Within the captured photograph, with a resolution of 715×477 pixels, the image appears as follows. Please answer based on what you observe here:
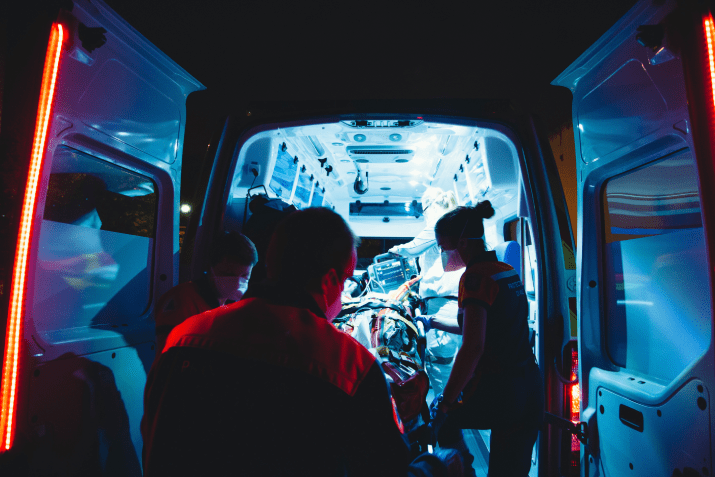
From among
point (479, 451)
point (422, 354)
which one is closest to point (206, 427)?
point (422, 354)

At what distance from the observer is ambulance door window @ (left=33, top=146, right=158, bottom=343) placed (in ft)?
4.72

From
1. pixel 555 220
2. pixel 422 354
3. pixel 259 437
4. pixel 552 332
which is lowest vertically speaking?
pixel 422 354

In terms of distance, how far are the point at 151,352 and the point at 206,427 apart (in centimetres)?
130

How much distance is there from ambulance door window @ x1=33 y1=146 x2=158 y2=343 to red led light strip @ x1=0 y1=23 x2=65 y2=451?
15cm

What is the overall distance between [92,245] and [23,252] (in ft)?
1.55

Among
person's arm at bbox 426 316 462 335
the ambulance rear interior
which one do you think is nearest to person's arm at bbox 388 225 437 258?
the ambulance rear interior

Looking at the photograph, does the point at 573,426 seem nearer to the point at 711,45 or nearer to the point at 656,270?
the point at 656,270

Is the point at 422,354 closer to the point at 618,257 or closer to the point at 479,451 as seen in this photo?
the point at 479,451

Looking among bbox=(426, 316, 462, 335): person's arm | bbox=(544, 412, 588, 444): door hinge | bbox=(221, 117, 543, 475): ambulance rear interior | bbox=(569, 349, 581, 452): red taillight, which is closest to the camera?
bbox=(544, 412, 588, 444): door hinge

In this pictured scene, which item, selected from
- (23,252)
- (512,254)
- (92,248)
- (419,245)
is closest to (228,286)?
(92,248)

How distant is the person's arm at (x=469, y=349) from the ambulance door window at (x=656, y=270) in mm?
585

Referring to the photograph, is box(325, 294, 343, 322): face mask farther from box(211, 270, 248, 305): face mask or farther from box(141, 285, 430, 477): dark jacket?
box(211, 270, 248, 305): face mask

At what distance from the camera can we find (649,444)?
4.38 feet

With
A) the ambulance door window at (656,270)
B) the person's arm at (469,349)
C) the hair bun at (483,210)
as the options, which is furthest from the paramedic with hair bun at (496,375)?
the ambulance door window at (656,270)
